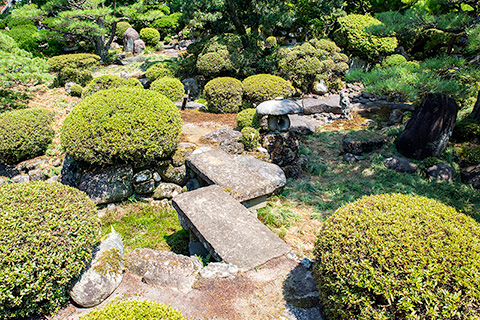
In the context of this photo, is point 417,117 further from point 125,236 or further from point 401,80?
point 125,236

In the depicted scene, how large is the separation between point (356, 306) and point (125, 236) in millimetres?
4093

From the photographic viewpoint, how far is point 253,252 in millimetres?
3709

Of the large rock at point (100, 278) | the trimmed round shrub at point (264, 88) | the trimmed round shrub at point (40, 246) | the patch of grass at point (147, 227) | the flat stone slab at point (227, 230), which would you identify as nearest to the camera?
the trimmed round shrub at point (40, 246)

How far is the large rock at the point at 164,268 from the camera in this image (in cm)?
344

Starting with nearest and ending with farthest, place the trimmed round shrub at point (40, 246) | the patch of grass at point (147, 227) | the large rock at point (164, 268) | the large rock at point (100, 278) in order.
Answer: the trimmed round shrub at point (40, 246)
the large rock at point (100, 278)
the large rock at point (164, 268)
the patch of grass at point (147, 227)

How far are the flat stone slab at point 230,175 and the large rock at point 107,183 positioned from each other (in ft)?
4.28

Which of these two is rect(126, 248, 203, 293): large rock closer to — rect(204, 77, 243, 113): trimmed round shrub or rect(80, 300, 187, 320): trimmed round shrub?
rect(80, 300, 187, 320): trimmed round shrub

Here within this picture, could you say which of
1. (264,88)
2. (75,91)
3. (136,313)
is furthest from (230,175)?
(75,91)

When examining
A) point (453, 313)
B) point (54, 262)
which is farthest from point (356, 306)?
point (54, 262)

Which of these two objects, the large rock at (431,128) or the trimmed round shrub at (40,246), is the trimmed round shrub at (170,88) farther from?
the large rock at (431,128)

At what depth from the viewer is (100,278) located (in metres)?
3.25

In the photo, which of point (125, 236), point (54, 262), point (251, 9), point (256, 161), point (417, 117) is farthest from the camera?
point (251, 9)

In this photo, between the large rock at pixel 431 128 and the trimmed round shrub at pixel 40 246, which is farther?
the large rock at pixel 431 128

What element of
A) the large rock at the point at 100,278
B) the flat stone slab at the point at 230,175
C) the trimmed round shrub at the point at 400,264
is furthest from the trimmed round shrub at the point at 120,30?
the trimmed round shrub at the point at 400,264
